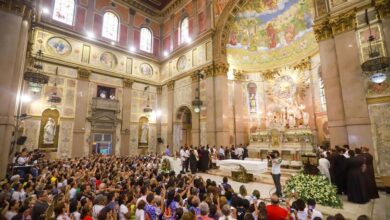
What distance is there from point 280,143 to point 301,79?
6.43 m

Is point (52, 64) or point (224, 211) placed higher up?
point (52, 64)

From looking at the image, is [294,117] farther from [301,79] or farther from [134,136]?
[134,136]

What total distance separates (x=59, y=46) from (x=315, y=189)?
1959 centimetres

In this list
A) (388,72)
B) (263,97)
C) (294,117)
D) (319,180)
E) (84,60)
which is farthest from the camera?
(263,97)

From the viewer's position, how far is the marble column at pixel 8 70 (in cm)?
729

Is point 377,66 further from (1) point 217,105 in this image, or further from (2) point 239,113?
(2) point 239,113

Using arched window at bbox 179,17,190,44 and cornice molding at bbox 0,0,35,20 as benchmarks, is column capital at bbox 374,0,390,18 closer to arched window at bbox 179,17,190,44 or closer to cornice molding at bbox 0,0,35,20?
arched window at bbox 179,17,190,44

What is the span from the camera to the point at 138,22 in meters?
21.0

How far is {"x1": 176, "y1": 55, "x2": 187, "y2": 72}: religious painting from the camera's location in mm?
19016

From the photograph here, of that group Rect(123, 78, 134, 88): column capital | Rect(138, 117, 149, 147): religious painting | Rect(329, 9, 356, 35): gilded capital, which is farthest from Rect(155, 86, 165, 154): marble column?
Rect(329, 9, 356, 35): gilded capital

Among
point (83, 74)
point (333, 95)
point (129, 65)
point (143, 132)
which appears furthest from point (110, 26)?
point (333, 95)

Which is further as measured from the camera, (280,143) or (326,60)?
(280,143)

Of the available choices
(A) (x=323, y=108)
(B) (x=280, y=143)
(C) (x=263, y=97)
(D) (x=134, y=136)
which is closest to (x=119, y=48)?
(D) (x=134, y=136)

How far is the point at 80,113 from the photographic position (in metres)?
15.9
